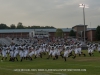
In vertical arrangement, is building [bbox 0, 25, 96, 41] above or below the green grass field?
above

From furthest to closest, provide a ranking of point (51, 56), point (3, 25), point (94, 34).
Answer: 1. point (3, 25)
2. point (94, 34)
3. point (51, 56)

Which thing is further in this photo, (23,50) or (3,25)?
(3,25)

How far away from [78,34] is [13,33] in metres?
26.9

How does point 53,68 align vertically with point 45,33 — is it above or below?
below

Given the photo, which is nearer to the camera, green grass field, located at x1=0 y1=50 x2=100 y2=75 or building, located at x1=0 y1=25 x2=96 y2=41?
green grass field, located at x1=0 y1=50 x2=100 y2=75

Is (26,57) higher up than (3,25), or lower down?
lower down

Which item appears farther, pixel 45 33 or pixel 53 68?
pixel 45 33

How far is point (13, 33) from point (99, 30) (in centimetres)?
3407

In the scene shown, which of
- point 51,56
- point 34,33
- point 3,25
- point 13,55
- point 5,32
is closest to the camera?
point 13,55

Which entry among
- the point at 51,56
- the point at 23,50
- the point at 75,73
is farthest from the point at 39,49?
the point at 75,73

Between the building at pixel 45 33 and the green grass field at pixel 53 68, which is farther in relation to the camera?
the building at pixel 45 33

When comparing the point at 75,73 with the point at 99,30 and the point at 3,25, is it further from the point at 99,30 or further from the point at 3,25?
the point at 3,25

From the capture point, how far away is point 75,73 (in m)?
14.6

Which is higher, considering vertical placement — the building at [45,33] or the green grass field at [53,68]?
the building at [45,33]
